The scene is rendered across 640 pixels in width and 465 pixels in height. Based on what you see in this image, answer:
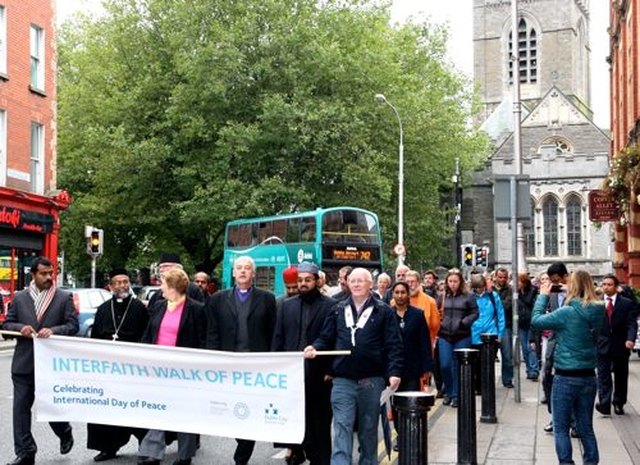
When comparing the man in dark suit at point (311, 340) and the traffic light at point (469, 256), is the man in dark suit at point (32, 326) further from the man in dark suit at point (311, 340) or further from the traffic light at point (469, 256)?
the traffic light at point (469, 256)

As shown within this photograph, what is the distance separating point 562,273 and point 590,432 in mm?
2176

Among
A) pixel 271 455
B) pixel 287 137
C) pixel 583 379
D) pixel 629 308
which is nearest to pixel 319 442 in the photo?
pixel 271 455

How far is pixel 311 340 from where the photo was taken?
7.90 meters

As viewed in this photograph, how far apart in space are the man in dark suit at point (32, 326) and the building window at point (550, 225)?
59954 millimetres

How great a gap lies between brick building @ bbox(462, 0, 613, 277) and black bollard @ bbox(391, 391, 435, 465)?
1908 inches

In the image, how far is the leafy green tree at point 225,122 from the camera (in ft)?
102

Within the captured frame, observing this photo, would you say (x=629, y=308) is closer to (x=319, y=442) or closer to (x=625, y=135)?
(x=319, y=442)

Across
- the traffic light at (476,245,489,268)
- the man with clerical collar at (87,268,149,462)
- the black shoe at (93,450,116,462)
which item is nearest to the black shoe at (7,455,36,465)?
the black shoe at (93,450,116,462)

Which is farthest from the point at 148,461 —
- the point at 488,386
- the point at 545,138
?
the point at 545,138

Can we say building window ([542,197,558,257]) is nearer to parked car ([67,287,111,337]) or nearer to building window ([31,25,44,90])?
building window ([31,25,44,90])

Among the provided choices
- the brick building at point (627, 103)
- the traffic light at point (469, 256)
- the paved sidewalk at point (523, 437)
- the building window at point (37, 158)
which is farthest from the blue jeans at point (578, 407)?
the traffic light at point (469, 256)

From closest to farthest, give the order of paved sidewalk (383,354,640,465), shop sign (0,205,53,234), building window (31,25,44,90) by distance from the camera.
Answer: paved sidewalk (383,354,640,465) < shop sign (0,205,53,234) < building window (31,25,44,90)

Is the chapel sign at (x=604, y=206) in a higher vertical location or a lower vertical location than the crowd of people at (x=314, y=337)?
higher

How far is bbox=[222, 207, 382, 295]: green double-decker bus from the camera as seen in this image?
26.7 metres
